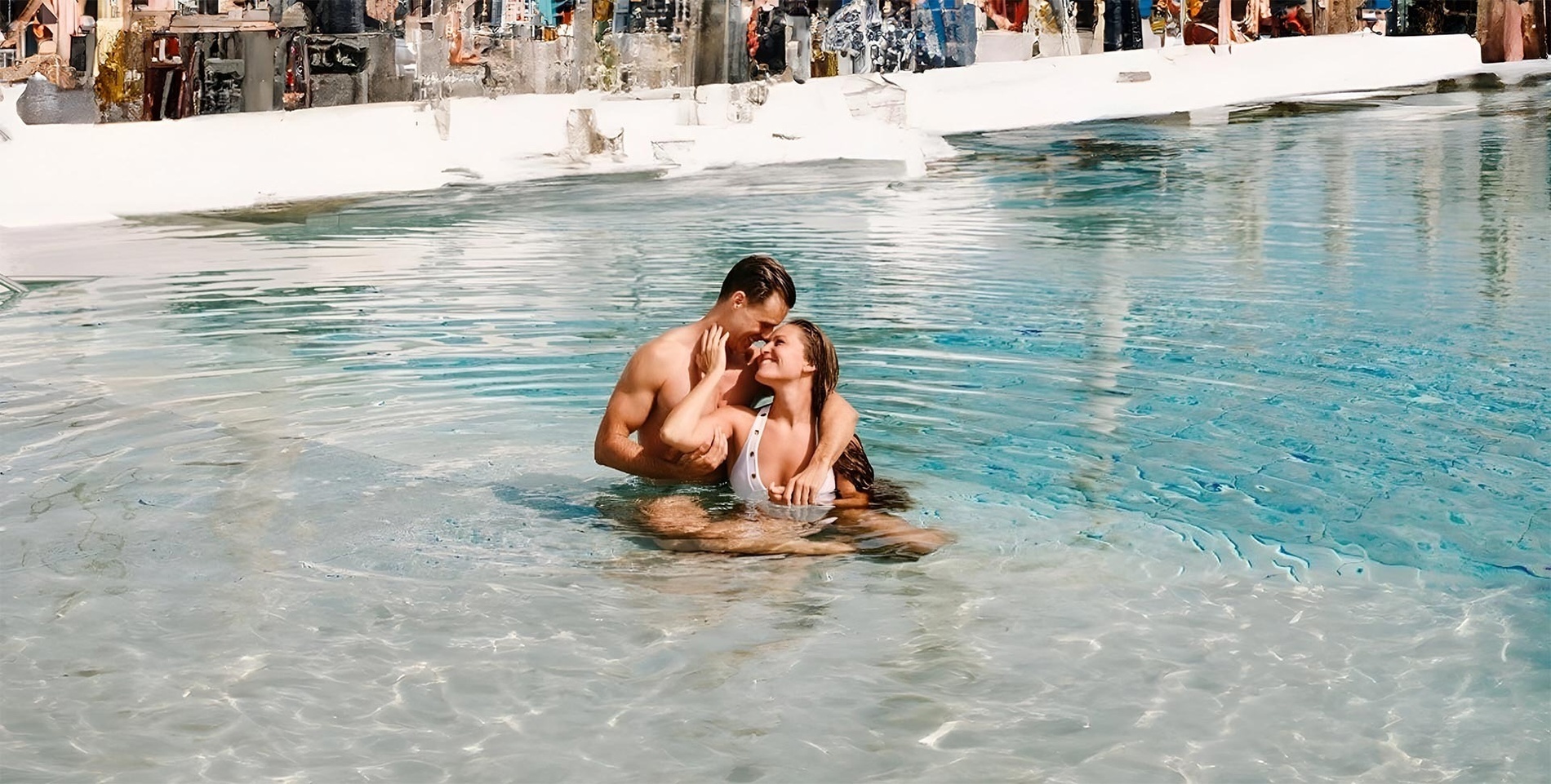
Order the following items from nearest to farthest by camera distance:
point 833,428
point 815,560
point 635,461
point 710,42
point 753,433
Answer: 1. point 815,560
2. point 833,428
3. point 753,433
4. point 635,461
5. point 710,42

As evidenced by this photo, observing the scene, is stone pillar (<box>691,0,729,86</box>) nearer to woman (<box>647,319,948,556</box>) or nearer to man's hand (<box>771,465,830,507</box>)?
woman (<box>647,319,948,556</box>)

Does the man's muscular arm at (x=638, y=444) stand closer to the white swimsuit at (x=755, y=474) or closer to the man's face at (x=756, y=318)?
the white swimsuit at (x=755, y=474)

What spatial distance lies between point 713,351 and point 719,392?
10.3 inches

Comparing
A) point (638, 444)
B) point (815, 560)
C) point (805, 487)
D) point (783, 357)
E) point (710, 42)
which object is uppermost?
point (710, 42)

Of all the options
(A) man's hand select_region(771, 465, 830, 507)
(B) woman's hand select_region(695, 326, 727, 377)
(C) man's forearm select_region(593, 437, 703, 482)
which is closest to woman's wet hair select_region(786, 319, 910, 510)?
(A) man's hand select_region(771, 465, 830, 507)

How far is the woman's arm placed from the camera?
583 centimetres

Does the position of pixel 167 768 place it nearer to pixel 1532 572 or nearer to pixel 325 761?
pixel 325 761

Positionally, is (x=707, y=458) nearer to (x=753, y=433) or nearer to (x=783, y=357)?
(x=753, y=433)

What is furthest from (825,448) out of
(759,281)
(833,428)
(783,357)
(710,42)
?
(710,42)

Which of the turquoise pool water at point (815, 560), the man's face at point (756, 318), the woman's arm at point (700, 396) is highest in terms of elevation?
the man's face at point (756, 318)

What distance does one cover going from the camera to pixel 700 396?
5.84 m

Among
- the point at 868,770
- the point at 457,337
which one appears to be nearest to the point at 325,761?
the point at 868,770

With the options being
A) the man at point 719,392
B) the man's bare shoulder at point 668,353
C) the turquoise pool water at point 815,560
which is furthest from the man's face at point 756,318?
the turquoise pool water at point 815,560

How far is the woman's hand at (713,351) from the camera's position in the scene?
5.84 metres
